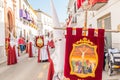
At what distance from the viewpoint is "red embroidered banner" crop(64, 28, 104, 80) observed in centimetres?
457

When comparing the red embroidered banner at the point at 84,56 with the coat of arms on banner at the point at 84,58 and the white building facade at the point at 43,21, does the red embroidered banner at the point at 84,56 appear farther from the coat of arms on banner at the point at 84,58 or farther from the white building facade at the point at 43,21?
the white building facade at the point at 43,21

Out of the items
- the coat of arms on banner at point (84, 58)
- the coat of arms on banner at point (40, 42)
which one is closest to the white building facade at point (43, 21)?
the coat of arms on banner at point (40, 42)

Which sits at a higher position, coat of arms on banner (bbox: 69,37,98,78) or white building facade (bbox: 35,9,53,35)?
white building facade (bbox: 35,9,53,35)

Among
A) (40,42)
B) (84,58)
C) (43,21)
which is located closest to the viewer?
(84,58)

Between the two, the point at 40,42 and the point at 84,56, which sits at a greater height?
the point at 84,56

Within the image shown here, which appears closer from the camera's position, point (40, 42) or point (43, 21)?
point (40, 42)

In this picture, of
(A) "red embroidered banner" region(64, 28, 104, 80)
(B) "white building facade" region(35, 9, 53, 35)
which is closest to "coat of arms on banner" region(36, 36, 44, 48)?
(A) "red embroidered banner" region(64, 28, 104, 80)

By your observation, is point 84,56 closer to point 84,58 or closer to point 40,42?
point 84,58

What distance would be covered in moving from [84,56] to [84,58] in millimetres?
33

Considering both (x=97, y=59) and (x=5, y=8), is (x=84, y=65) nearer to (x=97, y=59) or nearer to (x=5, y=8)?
(x=97, y=59)

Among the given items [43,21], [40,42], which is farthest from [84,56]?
[43,21]

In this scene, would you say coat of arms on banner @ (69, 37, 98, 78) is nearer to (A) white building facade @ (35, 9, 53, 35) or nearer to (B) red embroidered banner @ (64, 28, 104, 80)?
(B) red embroidered banner @ (64, 28, 104, 80)

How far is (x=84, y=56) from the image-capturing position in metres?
4.62

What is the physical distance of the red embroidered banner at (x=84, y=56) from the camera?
4574mm
